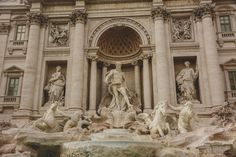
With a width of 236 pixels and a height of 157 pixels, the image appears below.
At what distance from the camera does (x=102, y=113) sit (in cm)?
2031

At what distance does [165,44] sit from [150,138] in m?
9.51

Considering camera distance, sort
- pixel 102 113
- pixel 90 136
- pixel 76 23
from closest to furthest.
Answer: pixel 90 136 < pixel 102 113 < pixel 76 23

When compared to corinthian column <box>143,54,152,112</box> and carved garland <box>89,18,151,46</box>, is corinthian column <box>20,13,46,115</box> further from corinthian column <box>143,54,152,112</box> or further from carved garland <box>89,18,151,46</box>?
corinthian column <box>143,54,152,112</box>

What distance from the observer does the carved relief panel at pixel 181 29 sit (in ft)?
79.6

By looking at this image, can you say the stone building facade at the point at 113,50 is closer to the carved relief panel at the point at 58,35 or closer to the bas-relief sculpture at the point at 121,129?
the carved relief panel at the point at 58,35

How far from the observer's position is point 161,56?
2275 cm

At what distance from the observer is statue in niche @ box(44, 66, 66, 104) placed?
2280 centimetres

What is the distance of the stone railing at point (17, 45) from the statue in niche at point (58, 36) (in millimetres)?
2500

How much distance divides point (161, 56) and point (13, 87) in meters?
12.7

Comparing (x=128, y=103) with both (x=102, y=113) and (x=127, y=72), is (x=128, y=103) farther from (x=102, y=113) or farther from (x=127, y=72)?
(x=127, y=72)

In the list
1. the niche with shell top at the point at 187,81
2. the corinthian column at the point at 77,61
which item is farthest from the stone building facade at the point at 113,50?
the niche with shell top at the point at 187,81

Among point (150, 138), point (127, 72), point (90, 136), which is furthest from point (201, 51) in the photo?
point (90, 136)

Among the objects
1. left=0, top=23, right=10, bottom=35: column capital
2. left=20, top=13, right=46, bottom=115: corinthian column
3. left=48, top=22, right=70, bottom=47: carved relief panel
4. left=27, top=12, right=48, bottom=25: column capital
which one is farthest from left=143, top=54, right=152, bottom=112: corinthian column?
left=0, top=23, right=10, bottom=35: column capital

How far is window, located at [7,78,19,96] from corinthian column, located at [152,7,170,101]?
467 inches
